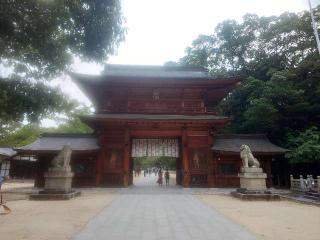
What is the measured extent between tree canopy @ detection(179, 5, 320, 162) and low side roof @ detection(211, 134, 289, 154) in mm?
1711

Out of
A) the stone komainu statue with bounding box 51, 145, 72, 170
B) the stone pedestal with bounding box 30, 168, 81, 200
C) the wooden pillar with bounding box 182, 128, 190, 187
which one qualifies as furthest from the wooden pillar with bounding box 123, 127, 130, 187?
the stone komainu statue with bounding box 51, 145, 72, 170

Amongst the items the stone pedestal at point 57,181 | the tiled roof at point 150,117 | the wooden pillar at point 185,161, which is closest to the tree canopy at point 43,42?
the stone pedestal at point 57,181

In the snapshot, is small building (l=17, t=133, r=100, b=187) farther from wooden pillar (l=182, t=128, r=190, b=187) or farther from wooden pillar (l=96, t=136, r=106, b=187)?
wooden pillar (l=182, t=128, r=190, b=187)

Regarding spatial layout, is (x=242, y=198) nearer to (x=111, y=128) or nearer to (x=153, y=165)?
(x=111, y=128)

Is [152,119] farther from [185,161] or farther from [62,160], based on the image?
[62,160]

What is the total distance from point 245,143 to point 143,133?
8962mm

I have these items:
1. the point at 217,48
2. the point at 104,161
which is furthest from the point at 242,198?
the point at 217,48

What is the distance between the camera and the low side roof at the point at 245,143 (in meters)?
19.7

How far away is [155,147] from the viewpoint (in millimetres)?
21641

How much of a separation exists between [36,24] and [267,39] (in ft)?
100

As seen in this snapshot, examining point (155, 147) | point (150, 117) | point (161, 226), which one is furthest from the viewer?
point (155, 147)

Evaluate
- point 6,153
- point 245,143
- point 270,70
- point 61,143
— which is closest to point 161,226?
point 61,143

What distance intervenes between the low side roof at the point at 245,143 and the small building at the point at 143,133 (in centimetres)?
32

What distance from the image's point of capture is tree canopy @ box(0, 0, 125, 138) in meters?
7.25
